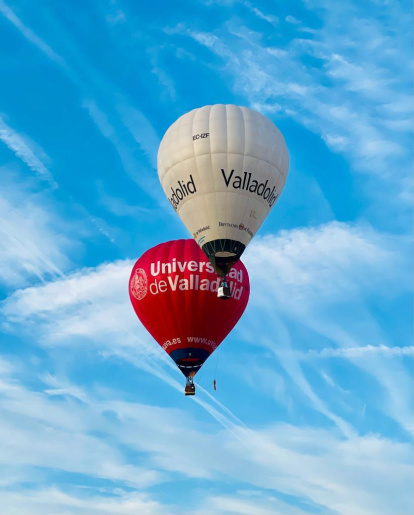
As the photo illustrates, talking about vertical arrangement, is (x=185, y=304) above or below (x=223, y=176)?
below

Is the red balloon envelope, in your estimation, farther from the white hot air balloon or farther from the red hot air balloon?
the white hot air balloon

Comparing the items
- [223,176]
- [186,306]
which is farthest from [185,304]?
[223,176]

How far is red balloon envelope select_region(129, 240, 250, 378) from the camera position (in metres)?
47.2

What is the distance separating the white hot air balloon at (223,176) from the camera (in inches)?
1672

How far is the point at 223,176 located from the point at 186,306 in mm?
7295

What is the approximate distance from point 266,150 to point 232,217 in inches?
→ 119

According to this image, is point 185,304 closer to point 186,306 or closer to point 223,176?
point 186,306

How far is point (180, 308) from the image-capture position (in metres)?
47.2

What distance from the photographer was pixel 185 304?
155 feet

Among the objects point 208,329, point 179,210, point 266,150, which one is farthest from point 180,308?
point 266,150

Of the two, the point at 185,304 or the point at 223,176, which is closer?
the point at 223,176

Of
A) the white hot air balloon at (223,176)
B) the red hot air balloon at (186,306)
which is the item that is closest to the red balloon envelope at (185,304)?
the red hot air balloon at (186,306)

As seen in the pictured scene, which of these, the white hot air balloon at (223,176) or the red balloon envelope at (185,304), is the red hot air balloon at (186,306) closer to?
the red balloon envelope at (185,304)

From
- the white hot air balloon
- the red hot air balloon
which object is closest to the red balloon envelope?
the red hot air balloon
